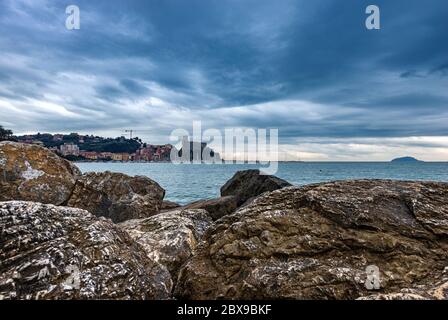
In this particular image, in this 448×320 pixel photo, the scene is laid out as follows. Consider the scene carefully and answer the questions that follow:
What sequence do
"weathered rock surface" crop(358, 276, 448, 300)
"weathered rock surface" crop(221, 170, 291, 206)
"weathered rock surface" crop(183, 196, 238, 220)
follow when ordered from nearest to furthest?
1. "weathered rock surface" crop(358, 276, 448, 300)
2. "weathered rock surface" crop(183, 196, 238, 220)
3. "weathered rock surface" crop(221, 170, 291, 206)

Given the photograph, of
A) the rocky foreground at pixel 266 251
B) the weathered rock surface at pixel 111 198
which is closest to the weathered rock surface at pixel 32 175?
the weathered rock surface at pixel 111 198

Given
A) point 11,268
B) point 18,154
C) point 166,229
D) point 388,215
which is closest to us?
point 11,268

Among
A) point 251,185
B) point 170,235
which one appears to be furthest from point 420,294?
point 251,185

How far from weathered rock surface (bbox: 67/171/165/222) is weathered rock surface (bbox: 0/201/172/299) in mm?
7679

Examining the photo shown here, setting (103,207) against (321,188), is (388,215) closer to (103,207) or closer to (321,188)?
(321,188)

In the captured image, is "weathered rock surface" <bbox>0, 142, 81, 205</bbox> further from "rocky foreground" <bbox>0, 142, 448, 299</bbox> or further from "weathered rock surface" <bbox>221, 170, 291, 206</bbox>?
"weathered rock surface" <bbox>221, 170, 291, 206</bbox>

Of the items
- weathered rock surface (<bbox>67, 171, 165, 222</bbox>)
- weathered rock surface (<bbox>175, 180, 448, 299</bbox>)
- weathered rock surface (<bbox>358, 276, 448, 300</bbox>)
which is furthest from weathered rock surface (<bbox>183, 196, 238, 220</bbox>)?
weathered rock surface (<bbox>358, 276, 448, 300</bbox>)

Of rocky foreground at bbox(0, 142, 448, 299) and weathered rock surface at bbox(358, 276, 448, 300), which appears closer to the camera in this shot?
weathered rock surface at bbox(358, 276, 448, 300)

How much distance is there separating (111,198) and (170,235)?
764 cm

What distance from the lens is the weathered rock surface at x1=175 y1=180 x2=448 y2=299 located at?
565 cm
